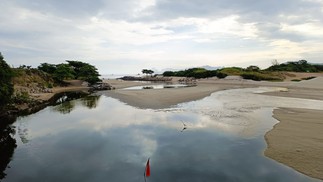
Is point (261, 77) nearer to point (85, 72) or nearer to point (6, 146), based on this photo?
point (85, 72)

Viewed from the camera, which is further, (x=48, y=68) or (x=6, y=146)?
(x=48, y=68)

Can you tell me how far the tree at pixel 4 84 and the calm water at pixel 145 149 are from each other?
7.77ft

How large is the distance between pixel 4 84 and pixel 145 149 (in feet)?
57.2

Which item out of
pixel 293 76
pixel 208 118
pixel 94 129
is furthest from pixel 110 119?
pixel 293 76

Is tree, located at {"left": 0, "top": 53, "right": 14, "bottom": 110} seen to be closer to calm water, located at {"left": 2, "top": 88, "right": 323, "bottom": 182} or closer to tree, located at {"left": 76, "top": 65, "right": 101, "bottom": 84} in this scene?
calm water, located at {"left": 2, "top": 88, "right": 323, "bottom": 182}

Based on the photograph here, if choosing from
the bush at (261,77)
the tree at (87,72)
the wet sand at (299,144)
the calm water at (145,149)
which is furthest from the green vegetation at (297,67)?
the wet sand at (299,144)

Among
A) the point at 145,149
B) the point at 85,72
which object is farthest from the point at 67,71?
the point at 145,149

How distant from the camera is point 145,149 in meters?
15.0

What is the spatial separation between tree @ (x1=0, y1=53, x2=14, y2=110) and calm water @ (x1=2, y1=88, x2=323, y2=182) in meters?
2.37

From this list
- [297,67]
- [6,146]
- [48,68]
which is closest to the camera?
[6,146]

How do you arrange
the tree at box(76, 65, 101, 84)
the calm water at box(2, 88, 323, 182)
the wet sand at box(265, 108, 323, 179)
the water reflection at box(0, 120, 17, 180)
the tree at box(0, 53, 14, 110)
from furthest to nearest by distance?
the tree at box(76, 65, 101, 84) < the tree at box(0, 53, 14, 110) < the water reflection at box(0, 120, 17, 180) < the wet sand at box(265, 108, 323, 179) < the calm water at box(2, 88, 323, 182)

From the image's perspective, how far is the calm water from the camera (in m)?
11.4

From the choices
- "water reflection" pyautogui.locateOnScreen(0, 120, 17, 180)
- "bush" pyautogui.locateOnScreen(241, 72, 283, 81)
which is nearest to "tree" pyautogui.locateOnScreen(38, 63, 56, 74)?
"water reflection" pyautogui.locateOnScreen(0, 120, 17, 180)

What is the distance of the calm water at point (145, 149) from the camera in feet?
37.5
